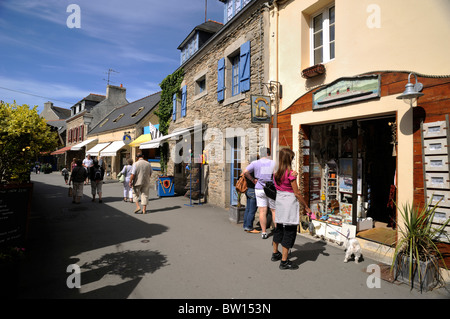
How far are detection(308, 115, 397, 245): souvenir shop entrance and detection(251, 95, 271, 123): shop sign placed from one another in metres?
1.12

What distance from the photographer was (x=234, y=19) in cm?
816

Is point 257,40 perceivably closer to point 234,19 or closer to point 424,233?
point 234,19

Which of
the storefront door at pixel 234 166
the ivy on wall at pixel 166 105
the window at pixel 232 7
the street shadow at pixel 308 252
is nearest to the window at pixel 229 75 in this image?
the window at pixel 232 7

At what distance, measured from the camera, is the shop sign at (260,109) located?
6349mm

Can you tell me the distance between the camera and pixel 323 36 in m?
5.62

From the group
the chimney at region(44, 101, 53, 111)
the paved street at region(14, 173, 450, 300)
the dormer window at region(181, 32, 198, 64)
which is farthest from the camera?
the chimney at region(44, 101, 53, 111)

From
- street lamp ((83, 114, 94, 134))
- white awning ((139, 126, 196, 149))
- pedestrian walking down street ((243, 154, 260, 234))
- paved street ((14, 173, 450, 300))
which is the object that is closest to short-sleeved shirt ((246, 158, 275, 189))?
pedestrian walking down street ((243, 154, 260, 234))

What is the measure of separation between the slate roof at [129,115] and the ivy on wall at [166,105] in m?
4.77

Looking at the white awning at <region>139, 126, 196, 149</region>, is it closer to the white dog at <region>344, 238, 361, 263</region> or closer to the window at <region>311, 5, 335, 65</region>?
the window at <region>311, 5, 335, 65</region>

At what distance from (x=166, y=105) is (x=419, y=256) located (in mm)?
12654

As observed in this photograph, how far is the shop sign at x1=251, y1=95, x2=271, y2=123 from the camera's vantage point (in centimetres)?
635

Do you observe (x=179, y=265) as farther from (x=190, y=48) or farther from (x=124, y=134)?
(x=124, y=134)

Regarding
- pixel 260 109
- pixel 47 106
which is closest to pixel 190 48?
Answer: pixel 260 109

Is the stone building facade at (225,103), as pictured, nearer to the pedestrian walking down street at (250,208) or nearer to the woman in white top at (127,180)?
the pedestrian walking down street at (250,208)
